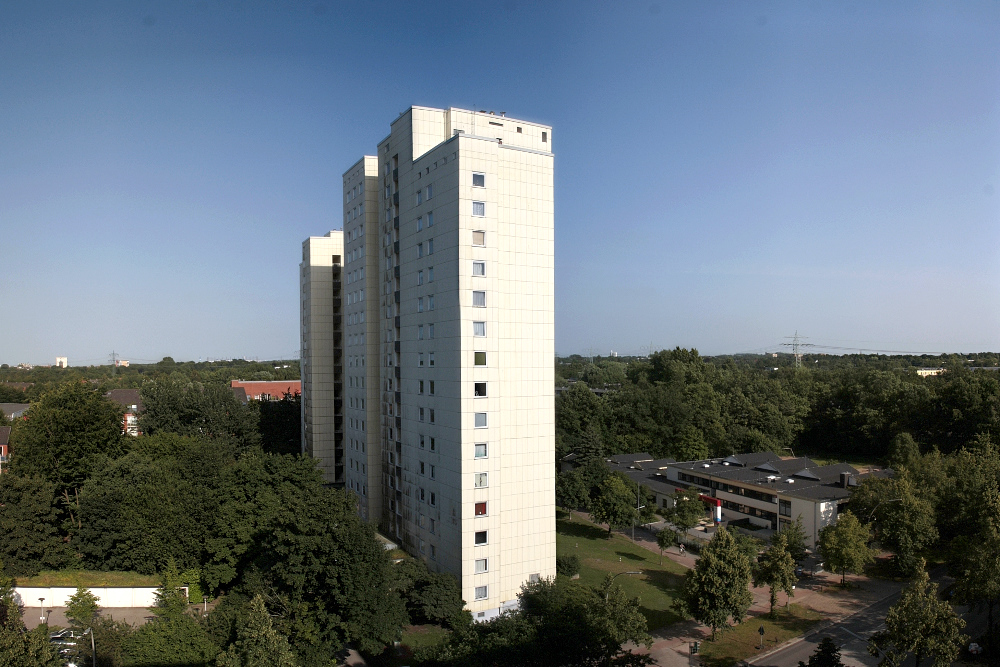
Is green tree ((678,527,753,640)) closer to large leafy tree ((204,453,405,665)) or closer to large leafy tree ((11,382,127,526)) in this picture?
large leafy tree ((204,453,405,665))

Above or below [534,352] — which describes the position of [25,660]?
below

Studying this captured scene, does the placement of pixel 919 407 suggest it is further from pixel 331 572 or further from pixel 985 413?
pixel 331 572

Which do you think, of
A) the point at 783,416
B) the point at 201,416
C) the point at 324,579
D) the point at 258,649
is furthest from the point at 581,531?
the point at 783,416

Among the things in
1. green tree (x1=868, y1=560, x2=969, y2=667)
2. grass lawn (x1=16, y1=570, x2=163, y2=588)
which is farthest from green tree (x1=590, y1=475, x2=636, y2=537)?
grass lawn (x1=16, y1=570, x2=163, y2=588)

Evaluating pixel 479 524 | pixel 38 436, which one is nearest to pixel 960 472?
pixel 479 524

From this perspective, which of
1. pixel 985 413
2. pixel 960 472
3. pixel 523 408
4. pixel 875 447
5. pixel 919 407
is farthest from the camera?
pixel 875 447
